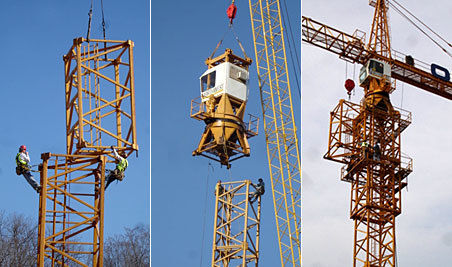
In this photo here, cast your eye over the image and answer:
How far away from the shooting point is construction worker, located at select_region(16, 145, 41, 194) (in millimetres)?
29750

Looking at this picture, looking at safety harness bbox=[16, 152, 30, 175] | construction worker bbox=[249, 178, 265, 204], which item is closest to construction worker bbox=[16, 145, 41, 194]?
safety harness bbox=[16, 152, 30, 175]

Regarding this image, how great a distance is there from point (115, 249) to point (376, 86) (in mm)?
35236

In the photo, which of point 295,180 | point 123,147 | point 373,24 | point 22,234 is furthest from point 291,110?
point 123,147

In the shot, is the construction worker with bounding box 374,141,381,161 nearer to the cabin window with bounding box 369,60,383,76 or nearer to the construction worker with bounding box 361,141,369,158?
the construction worker with bounding box 361,141,369,158

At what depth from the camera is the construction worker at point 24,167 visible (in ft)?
97.6

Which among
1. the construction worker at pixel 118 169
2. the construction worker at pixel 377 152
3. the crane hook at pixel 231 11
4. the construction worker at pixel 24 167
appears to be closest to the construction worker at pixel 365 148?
the construction worker at pixel 377 152

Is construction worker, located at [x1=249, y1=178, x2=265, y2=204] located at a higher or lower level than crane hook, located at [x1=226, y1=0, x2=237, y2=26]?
lower

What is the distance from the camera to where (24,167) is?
2977cm

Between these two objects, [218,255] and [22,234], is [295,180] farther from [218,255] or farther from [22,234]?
[22,234]

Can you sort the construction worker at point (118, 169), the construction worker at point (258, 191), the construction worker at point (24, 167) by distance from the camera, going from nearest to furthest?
the construction worker at point (24, 167) → the construction worker at point (118, 169) → the construction worker at point (258, 191)

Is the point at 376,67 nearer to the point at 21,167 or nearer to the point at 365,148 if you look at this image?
the point at 365,148

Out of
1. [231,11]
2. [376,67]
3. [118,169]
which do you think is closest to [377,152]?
[376,67]

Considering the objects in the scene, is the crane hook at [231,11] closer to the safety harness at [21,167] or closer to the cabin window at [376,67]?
the cabin window at [376,67]

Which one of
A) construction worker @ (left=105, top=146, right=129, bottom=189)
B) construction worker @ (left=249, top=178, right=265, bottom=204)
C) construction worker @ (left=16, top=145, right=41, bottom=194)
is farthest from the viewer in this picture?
construction worker @ (left=249, top=178, right=265, bottom=204)
